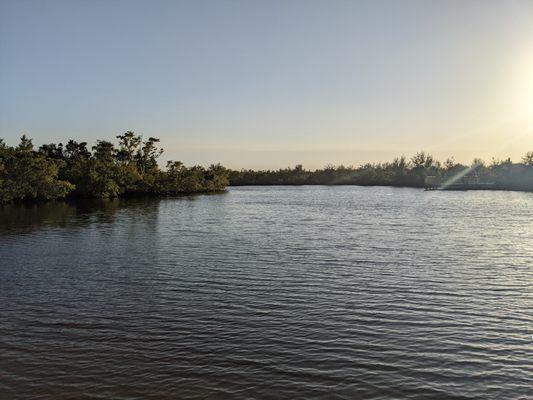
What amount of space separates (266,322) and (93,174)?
9686 centimetres

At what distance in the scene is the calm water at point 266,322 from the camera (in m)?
12.6

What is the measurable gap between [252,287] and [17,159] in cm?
8032

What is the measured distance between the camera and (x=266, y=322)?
17.7m

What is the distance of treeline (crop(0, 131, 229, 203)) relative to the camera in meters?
89.1

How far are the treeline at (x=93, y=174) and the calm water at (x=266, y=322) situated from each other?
59.9 meters

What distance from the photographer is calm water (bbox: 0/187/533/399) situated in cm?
1255

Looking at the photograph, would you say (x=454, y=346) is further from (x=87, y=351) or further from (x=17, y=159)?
(x=17, y=159)

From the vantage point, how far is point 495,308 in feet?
64.5

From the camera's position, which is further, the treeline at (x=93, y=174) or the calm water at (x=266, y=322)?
the treeline at (x=93, y=174)

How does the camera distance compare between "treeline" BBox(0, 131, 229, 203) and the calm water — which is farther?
"treeline" BBox(0, 131, 229, 203)

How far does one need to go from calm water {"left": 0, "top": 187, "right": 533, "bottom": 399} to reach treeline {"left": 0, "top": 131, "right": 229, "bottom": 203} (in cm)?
5990

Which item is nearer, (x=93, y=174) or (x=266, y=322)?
(x=266, y=322)

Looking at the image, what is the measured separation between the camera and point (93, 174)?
105750mm

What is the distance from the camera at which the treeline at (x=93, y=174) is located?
3509 inches
